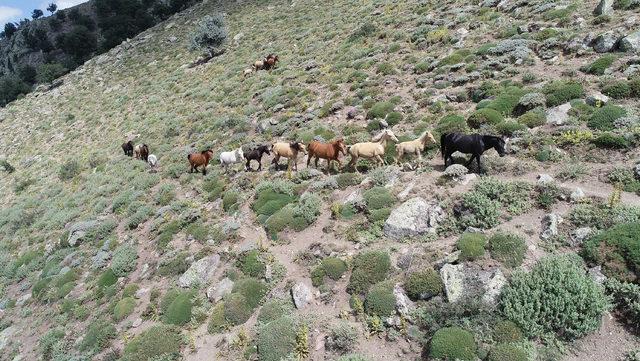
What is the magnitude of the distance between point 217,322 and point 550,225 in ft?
32.8

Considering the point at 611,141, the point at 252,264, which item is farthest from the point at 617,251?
the point at 252,264

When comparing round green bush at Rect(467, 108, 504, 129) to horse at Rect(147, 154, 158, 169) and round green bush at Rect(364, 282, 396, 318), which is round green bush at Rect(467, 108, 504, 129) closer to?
round green bush at Rect(364, 282, 396, 318)

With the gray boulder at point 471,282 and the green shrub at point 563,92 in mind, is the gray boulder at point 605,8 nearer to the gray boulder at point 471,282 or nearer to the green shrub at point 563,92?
the green shrub at point 563,92

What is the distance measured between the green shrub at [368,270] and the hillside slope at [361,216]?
58 millimetres

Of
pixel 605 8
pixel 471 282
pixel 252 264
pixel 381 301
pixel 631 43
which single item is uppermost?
pixel 605 8

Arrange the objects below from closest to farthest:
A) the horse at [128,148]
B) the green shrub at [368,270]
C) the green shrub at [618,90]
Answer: the green shrub at [368,270] < the green shrub at [618,90] < the horse at [128,148]

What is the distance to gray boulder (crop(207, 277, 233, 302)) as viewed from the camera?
13260 mm

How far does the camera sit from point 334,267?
12.3 meters

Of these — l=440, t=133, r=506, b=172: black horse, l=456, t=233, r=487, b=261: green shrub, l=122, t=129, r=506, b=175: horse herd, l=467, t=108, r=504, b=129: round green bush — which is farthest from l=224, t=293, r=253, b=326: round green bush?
l=467, t=108, r=504, b=129: round green bush

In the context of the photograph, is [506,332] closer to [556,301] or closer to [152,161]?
[556,301]

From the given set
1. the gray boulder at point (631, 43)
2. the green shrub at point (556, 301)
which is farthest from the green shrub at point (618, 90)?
the green shrub at point (556, 301)

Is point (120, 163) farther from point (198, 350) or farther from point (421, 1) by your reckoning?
point (421, 1)

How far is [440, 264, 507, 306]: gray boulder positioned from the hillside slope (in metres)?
0.04

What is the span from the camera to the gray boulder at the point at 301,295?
11.8m
